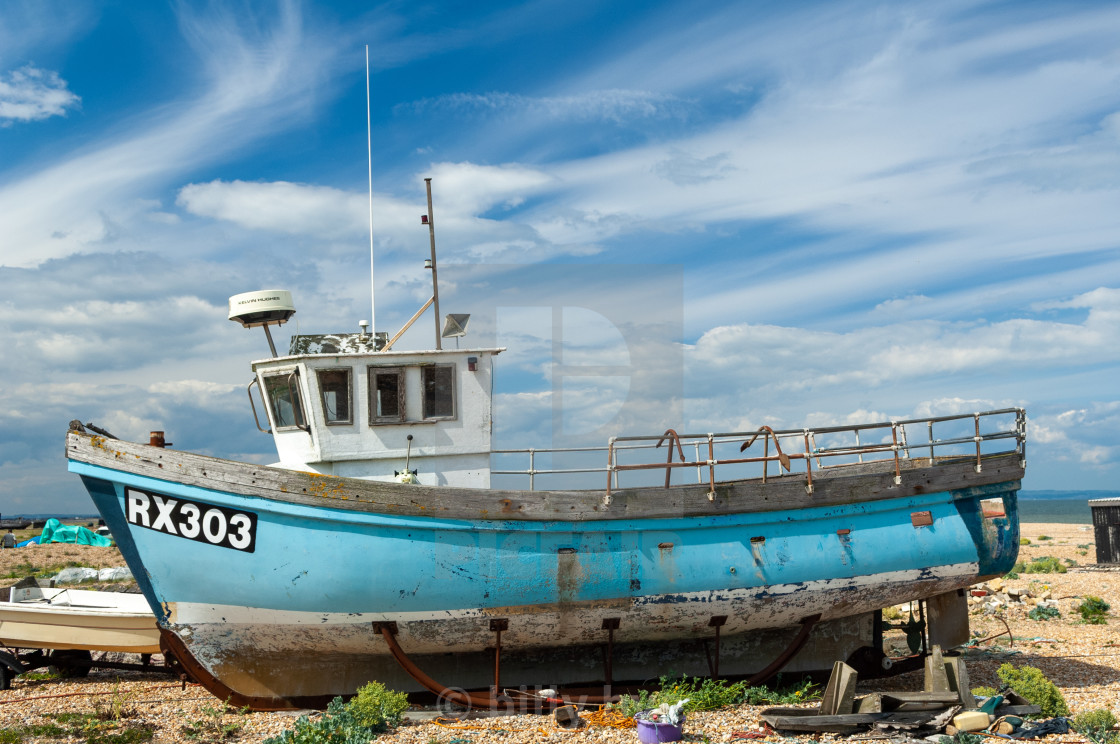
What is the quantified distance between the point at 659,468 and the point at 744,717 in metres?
2.94

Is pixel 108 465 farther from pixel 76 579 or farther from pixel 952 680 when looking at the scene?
pixel 76 579

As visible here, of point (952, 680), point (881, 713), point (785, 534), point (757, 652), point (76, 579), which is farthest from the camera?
point (76, 579)

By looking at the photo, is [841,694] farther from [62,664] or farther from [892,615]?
[62,664]

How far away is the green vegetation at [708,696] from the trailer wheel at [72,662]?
7.74 m

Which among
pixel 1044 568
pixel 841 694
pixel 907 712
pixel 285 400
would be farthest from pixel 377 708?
pixel 1044 568

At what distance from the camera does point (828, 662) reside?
11.3m

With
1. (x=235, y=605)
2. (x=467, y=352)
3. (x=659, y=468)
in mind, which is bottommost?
(x=235, y=605)

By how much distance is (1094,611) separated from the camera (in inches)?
600

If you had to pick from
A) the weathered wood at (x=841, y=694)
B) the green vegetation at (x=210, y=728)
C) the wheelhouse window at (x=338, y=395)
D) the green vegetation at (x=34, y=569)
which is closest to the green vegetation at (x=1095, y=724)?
the weathered wood at (x=841, y=694)

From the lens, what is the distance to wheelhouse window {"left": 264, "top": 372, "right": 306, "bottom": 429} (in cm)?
1012

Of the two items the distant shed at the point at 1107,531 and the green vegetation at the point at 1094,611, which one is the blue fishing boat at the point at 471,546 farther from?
the distant shed at the point at 1107,531

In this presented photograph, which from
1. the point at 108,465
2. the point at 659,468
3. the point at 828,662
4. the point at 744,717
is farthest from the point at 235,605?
the point at 828,662

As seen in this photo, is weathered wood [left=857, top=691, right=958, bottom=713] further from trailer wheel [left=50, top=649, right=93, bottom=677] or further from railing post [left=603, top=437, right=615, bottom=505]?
trailer wheel [left=50, top=649, right=93, bottom=677]

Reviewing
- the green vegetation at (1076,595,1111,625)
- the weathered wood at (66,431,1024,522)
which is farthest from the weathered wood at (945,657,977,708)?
the green vegetation at (1076,595,1111,625)
